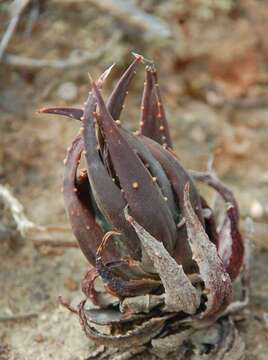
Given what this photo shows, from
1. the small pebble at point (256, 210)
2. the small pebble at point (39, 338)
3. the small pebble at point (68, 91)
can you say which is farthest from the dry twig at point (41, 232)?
the small pebble at point (68, 91)

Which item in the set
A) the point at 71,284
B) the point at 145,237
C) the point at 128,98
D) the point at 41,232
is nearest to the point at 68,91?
the point at 128,98

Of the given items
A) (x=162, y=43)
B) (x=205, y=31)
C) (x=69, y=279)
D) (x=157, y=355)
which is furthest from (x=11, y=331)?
(x=205, y=31)

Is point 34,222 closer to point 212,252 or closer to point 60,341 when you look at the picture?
point 60,341

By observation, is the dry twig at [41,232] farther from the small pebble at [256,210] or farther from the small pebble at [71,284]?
the small pebble at [256,210]

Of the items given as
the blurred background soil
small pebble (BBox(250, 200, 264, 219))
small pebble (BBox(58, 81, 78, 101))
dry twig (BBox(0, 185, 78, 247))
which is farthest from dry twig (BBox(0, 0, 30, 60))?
small pebble (BBox(250, 200, 264, 219))

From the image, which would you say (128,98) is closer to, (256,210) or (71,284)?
(256,210)

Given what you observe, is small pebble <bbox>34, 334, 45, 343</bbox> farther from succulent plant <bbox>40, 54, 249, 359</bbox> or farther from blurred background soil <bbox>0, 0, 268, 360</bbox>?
succulent plant <bbox>40, 54, 249, 359</bbox>
